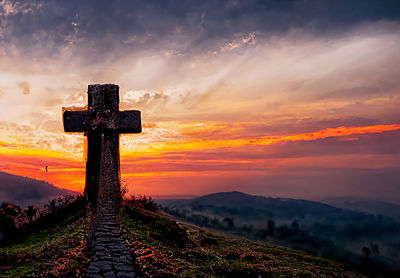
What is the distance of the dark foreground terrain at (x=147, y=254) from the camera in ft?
22.7

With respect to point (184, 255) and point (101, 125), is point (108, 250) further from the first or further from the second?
point (101, 125)

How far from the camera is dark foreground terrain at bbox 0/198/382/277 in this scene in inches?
273

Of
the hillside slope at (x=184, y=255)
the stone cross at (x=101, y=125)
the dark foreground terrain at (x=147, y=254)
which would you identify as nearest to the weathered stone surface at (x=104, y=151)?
the stone cross at (x=101, y=125)

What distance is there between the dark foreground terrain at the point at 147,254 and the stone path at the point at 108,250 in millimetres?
181

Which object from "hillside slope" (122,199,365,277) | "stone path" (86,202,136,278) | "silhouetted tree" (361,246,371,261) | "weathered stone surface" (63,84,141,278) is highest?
"weathered stone surface" (63,84,141,278)

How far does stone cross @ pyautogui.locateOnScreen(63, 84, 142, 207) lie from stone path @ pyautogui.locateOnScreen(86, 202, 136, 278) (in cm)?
93

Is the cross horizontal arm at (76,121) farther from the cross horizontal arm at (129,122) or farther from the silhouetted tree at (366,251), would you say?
the silhouetted tree at (366,251)

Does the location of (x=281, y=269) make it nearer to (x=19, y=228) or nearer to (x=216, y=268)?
(x=216, y=268)

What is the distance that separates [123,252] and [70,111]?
4831 millimetres

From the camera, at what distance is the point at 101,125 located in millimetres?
9406

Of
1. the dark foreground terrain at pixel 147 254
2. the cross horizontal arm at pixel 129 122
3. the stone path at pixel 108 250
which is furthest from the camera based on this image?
the cross horizontal arm at pixel 129 122

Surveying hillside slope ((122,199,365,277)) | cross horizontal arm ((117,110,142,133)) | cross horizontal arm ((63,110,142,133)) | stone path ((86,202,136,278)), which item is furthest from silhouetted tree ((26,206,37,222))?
cross horizontal arm ((117,110,142,133))

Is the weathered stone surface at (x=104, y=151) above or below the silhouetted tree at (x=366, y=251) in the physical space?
above

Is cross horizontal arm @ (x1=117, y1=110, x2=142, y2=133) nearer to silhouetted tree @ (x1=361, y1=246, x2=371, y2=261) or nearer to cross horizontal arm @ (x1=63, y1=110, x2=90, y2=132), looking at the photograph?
cross horizontal arm @ (x1=63, y1=110, x2=90, y2=132)
